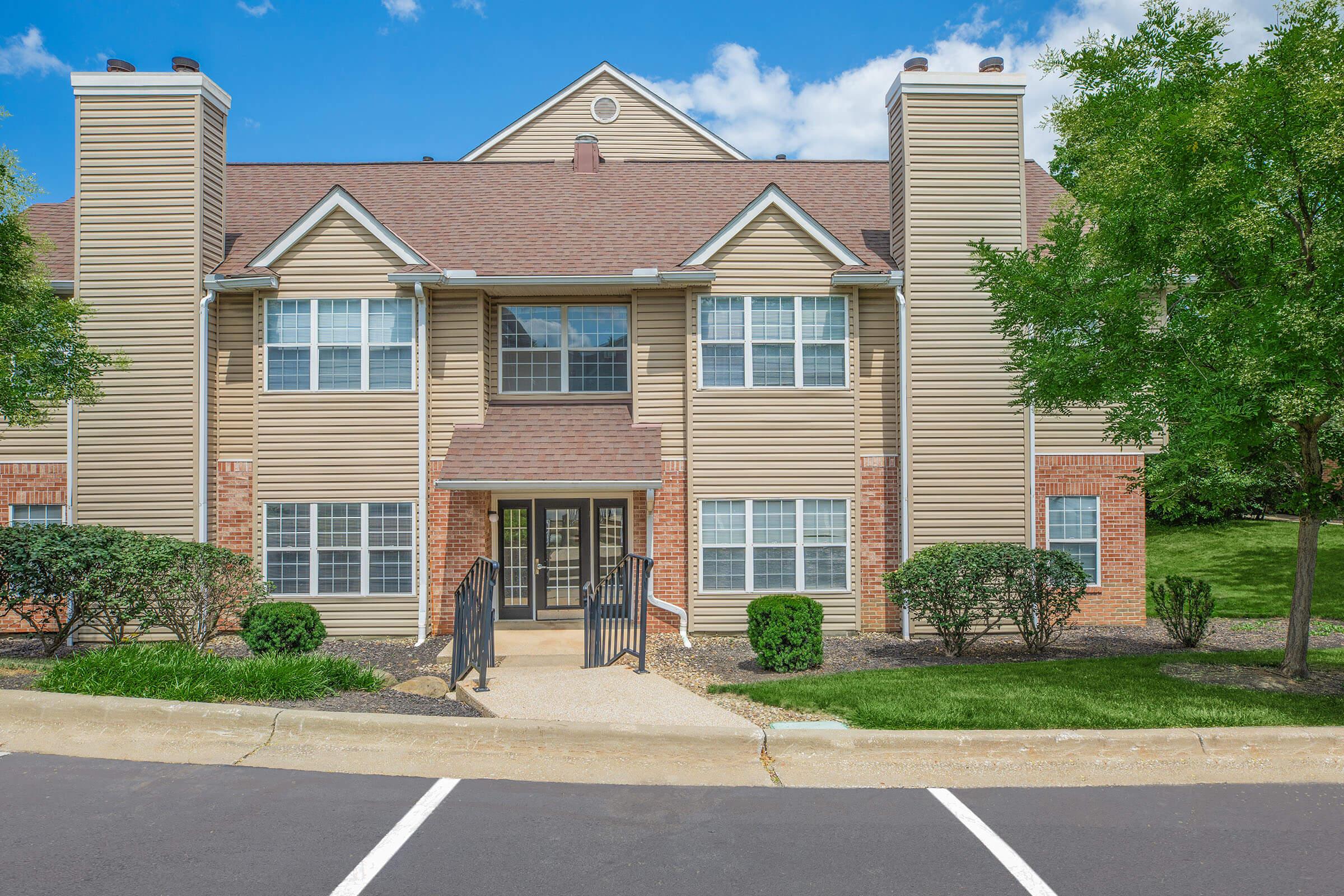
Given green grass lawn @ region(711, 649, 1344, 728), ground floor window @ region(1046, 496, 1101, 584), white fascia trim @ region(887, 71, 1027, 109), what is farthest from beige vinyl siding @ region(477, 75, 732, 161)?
green grass lawn @ region(711, 649, 1344, 728)

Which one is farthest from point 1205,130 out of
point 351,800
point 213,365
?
point 213,365

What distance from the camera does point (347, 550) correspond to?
1456 cm

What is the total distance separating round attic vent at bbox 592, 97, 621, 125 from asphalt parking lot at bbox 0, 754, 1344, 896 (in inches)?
807

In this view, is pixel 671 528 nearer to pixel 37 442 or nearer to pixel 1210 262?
pixel 1210 262

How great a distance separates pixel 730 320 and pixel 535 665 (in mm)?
6472

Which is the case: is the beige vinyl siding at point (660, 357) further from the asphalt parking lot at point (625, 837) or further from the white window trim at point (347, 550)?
the asphalt parking lot at point (625, 837)

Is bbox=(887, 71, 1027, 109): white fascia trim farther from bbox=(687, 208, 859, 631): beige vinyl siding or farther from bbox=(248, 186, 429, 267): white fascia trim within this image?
bbox=(248, 186, 429, 267): white fascia trim

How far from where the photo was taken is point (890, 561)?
48.8 ft

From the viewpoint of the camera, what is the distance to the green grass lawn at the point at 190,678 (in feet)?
26.1

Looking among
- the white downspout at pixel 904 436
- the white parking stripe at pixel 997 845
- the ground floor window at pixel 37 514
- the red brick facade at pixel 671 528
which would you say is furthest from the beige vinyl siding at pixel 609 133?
the white parking stripe at pixel 997 845

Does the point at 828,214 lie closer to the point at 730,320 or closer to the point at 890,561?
the point at 730,320

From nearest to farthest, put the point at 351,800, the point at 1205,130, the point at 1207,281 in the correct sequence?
1. the point at 351,800
2. the point at 1205,130
3. the point at 1207,281

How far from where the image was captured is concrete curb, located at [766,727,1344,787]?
22.3 ft

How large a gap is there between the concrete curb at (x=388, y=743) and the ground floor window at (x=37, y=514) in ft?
30.6
